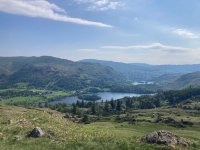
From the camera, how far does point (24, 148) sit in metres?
47.7

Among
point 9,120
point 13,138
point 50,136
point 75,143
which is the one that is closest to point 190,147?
point 75,143

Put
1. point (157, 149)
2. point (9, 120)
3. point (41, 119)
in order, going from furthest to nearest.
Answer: point (41, 119)
point (9, 120)
point (157, 149)

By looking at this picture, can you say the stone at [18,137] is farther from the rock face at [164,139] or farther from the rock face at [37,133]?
the rock face at [164,139]

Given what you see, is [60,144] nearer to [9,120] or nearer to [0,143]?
[0,143]

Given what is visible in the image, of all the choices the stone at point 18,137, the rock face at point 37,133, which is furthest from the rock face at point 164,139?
the stone at point 18,137

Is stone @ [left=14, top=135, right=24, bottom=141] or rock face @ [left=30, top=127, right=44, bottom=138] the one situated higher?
rock face @ [left=30, top=127, right=44, bottom=138]

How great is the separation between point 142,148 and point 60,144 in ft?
40.4

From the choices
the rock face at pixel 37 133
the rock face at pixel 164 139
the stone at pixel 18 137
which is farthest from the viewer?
the rock face at pixel 37 133

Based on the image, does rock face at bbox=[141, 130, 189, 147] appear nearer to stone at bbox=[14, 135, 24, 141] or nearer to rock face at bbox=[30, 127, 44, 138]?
rock face at bbox=[30, 127, 44, 138]

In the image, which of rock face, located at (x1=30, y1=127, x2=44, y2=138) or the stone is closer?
the stone

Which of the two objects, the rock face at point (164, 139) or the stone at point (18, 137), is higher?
the rock face at point (164, 139)

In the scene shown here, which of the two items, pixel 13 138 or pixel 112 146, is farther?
pixel 13 138

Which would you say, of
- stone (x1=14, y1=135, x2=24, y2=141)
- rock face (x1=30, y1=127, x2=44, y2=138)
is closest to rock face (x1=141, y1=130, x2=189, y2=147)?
rock face (x1=30, y1=127, x2=44, y2=138)

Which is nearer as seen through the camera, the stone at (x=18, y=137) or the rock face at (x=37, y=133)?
the stone at (x=18, y=137)
